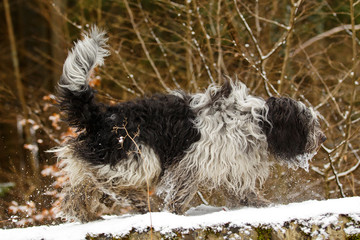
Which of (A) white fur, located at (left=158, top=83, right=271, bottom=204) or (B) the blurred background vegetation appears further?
(B) the blurred background vegetation

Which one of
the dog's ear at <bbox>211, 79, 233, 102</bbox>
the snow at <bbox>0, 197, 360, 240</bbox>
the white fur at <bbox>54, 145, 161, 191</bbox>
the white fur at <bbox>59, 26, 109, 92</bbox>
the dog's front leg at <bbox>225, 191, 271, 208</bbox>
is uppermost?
the white fur at <bbox>59, 26, 109, 92</bbox>

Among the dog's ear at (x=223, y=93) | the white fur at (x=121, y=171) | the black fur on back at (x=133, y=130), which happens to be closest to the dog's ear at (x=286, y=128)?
the dog's ear at (x=223, y=93)

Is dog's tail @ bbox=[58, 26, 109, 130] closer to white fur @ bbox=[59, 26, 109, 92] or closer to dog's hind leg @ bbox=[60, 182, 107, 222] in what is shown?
white fur @ bbox=[59, 26, 109, 92]

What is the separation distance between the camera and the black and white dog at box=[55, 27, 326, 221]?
364cm

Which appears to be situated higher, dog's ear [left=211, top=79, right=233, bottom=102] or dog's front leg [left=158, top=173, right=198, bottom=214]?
dog's ear [left=211, top=79, right=233, bottom=102]

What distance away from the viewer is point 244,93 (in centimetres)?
407

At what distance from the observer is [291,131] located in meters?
3.96

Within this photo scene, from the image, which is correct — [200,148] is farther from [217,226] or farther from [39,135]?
[39,135]

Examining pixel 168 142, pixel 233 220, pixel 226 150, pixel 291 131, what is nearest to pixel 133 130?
pixel 168 142

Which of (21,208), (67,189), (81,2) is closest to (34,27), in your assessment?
(81,2)

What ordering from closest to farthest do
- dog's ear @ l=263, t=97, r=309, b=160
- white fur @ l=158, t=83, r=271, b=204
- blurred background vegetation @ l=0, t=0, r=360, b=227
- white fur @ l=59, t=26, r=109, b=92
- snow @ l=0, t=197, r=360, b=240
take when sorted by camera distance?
snow @ l=0, t=197, r=360, b=240
white fur @ l=59, t=26, r=109, b=92
white fur @ l=158, t=83, r=271, b=204
dog's ear @ l=263, t=97, r=309, b=160
blurred background vegetation @ l=0, t=0, r=360, b=227

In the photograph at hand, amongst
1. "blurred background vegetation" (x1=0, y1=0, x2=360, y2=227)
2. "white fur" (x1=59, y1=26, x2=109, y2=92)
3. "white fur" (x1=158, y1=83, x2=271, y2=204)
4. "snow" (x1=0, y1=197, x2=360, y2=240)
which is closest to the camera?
"snow" (x1=0, y1=197, x2=360, y2=240)

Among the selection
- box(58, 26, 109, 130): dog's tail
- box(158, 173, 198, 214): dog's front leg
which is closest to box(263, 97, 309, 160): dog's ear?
box(158, 173, 198, 214): dog's front leg

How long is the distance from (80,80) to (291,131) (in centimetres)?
194
